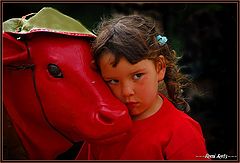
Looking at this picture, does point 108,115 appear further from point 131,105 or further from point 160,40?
point 160,40

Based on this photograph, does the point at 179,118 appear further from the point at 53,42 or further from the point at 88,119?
the point at 53,42

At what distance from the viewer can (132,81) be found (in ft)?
4.22

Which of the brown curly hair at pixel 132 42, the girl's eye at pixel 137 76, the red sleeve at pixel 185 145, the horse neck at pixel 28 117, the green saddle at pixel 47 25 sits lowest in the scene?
the red sleeve at pixel 185 145

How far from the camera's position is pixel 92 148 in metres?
1.46

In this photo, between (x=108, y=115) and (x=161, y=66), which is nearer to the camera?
(x=108, y=115)

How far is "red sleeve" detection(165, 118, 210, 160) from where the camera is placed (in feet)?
4.27

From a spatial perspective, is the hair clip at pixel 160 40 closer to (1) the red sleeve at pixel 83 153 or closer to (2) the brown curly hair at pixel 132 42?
(2) the brown curly hair at pixel 132 42

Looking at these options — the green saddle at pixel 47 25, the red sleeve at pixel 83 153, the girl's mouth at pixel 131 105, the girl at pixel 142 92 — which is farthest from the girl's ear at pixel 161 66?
the red sleeve at pixel 83 153

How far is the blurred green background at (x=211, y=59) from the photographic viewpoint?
1.87 metres

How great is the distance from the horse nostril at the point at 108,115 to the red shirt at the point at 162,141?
9 cm

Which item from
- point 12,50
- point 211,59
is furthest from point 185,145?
point 211,59

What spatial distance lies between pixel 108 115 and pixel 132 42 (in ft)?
0.75

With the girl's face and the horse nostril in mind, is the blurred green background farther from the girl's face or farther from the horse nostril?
the horse nostril

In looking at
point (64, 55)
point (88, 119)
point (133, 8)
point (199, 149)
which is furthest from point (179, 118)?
point (133, 8)
